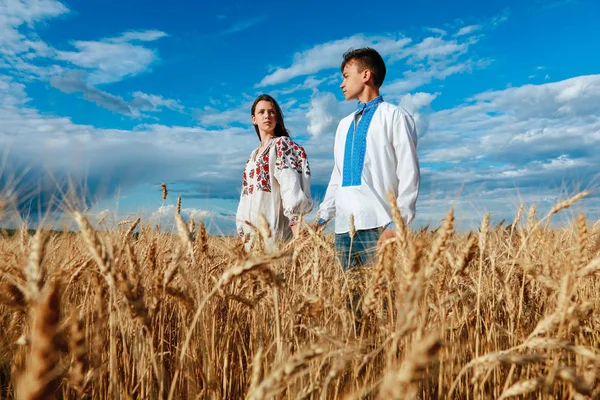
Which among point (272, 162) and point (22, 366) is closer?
point (22, 366)

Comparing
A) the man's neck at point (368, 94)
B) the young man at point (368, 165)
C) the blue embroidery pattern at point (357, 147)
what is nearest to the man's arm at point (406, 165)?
the young man at point (368, 165)

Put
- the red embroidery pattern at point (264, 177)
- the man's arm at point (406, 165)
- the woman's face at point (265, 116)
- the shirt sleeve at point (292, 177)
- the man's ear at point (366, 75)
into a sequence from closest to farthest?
the man's arm at point (406, 165) < the man's ear at point (366, 75) < the shirt sleeve at point (292, 177) < the red embroidery pattern at point (264, 177) < the woman's face at point (265, 116)

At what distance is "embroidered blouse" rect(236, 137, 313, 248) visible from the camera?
11.9 ft

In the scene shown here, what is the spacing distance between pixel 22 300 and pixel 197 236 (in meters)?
0.80

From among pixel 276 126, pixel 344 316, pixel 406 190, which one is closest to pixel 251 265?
pixel 344 316

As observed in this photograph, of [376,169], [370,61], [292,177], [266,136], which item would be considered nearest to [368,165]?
[376,169]

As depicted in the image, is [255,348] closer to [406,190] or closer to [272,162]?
[406,190]

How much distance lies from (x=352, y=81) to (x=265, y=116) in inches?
44.2

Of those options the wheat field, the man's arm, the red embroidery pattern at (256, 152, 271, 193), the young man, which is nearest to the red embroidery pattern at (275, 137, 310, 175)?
the red embroidery pattern at (256, 152, 271, 193)

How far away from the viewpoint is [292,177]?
3.62 m

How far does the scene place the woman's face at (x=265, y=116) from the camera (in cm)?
404

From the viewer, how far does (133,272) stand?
1110 millimetres

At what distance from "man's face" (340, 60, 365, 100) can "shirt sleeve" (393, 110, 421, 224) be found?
0.39m

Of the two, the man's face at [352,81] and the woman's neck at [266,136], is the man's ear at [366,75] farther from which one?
the woman's neck at [266,136]
